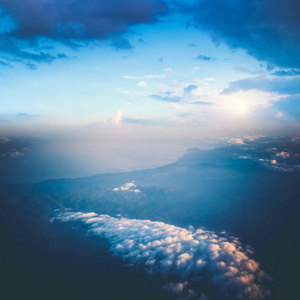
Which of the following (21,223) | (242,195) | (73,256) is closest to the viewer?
(73,256)

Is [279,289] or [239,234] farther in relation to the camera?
[239,234]

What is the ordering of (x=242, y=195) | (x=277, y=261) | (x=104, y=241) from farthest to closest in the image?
1. (x=242, y=195)
2. (x=104, y=241)
3. (x=277, y=261)

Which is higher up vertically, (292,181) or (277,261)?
(292,181)

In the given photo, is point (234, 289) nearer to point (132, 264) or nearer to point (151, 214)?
point (132, 264)

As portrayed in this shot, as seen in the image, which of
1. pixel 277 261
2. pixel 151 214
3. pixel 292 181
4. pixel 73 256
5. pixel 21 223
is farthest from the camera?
pixel 292 181

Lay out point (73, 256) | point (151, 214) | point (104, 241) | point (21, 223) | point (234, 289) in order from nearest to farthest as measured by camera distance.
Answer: point (234, 289)
point (73, 256)
point (104, 241)
point (21, 223)
point (151, 214)


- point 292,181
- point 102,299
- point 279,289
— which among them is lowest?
point 102,299

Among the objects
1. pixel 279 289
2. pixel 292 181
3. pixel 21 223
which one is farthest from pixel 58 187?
pixel 292 181

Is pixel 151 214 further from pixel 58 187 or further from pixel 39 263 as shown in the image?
pixel 58 187

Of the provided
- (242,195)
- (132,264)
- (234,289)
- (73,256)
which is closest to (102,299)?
(132,264)
